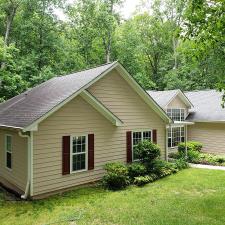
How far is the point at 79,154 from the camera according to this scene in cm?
1162

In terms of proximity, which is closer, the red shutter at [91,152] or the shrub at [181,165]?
the red shutter at [91,152]

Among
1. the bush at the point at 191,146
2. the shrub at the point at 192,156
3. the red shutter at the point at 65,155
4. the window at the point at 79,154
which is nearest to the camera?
the red shutter at the point at 65,155

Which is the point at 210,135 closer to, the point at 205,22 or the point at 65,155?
the point at 65,155

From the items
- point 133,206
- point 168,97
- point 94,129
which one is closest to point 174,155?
point 168,97

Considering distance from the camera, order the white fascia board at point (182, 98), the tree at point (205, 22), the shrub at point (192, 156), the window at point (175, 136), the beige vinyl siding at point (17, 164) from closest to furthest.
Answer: the tree at point (205, 22) → the beige vinyl siding at point (17, 164) → the shrub at point (192, 156) → the window at point (175, 136) → the white fascia board at point (182, 98)

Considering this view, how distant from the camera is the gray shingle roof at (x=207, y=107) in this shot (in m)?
21.1

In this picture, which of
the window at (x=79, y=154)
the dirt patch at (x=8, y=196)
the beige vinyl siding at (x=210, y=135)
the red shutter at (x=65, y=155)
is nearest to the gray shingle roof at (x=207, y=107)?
the beige vinyl siding at (x=210, y=135)

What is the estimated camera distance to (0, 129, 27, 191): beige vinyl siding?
10.5 m

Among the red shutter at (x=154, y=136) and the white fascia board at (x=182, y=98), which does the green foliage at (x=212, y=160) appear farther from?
the white fascia board at (x=182, y=98)

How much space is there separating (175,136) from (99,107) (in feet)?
37.6

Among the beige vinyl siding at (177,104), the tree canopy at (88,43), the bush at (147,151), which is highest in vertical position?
the tree canopy at (88,43)

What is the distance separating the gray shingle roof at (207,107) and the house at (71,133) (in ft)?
28.0

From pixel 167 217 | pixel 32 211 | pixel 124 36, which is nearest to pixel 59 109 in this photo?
pixel 32 211

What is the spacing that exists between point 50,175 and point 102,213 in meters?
3.13
